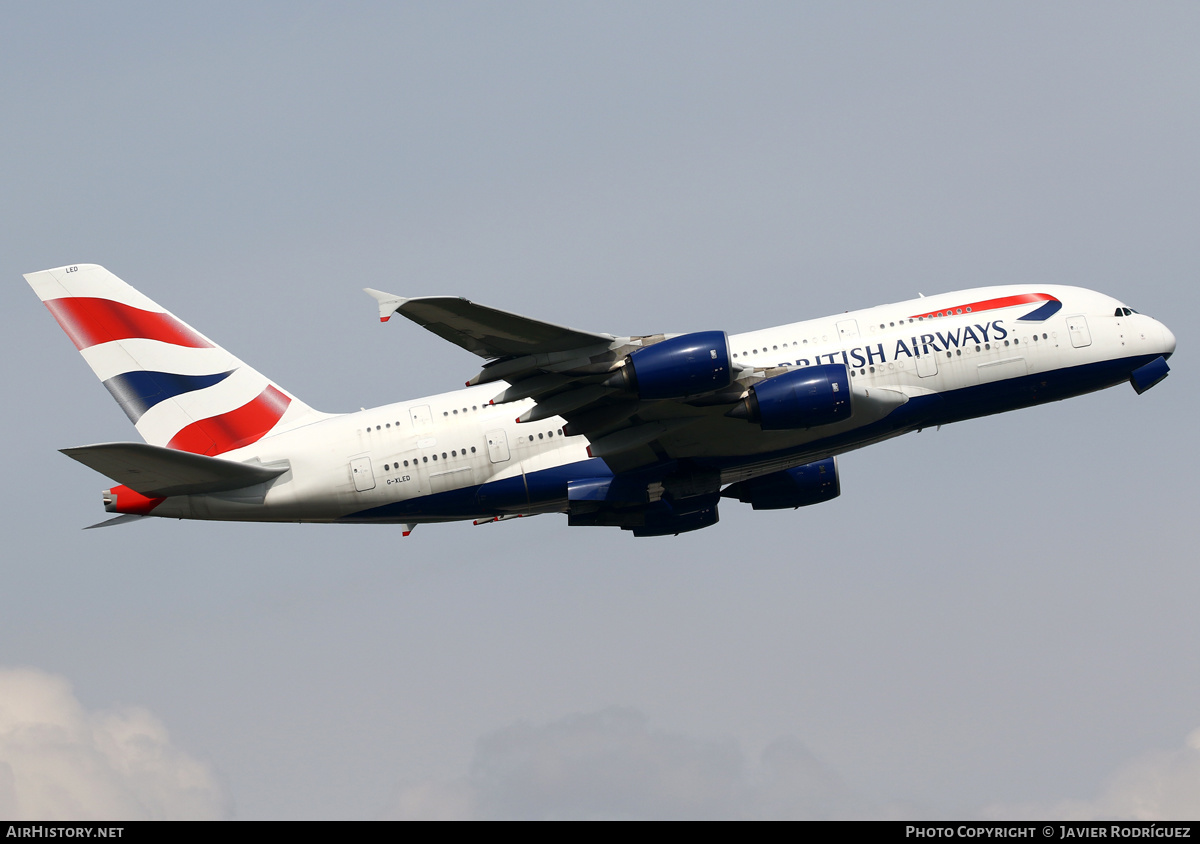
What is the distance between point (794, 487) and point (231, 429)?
63.3 feet

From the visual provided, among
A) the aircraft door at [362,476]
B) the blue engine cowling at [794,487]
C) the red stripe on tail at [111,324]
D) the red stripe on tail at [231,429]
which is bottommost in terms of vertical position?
the blue engine cowling at [794,487]

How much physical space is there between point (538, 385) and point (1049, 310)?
54.3 feet

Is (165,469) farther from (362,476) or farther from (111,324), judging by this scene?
(111,324)

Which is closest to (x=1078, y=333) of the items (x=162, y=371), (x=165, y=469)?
(x=165, y=469)

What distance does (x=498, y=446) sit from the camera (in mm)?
40688

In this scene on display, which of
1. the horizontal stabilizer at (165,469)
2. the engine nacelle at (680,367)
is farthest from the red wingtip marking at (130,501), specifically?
the engine nacelle at (680,367)

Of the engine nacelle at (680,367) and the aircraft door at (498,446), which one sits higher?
the engine nacelle at (680,367)

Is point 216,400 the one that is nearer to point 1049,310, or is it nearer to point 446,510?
point 446,510

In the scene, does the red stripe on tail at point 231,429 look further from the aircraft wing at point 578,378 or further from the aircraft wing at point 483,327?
the aircraft wing at point 483,327

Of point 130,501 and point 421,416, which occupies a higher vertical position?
point 421,416

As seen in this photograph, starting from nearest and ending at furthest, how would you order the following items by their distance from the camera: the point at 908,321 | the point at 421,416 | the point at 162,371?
1. the point at 908,321
2. the point at 421,416
3. the point at 162,371

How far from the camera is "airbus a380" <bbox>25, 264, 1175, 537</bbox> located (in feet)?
125

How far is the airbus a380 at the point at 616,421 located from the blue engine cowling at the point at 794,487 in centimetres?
71

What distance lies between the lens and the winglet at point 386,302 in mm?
30938
